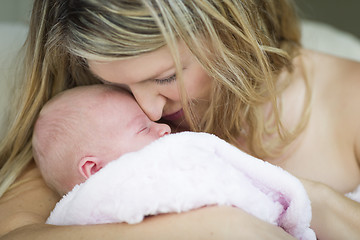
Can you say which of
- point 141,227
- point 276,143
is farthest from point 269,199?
point 276,143

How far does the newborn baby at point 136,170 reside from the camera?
921mm

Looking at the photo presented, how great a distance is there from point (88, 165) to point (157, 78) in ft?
0.83

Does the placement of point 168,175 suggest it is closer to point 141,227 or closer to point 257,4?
point 141,227

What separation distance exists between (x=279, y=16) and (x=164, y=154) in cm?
72

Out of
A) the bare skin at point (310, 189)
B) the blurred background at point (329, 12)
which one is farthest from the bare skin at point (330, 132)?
the blurred background at point (329, 12)

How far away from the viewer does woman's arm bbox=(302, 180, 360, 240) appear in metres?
1.07

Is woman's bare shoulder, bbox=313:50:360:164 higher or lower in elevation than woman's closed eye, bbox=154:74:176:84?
lower

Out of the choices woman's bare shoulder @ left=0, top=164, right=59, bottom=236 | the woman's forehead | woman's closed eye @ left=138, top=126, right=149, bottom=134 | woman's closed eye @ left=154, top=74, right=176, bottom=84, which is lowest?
woman's bare shoulder @ left=0, top=164, right=59, bottom=236

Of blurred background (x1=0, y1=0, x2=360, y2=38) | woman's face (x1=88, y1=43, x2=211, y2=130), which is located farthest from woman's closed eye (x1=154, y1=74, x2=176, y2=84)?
blurred background (x1=0, y1=0, x2=360, y2=38)

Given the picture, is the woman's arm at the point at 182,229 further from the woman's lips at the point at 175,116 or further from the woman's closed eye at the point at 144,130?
the woman's lips at the point at 175,116

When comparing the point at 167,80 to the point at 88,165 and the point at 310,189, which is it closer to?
the point at 88,165

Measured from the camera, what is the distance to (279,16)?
1487 millimetres

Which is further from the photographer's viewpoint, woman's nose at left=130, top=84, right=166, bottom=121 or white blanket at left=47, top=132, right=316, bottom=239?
woman's nose at left=130, top=84, right=166, bottom=121

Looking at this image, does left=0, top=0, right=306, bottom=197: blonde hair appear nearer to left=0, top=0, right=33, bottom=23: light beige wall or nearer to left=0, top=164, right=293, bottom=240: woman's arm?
left=0, top=164, right=293, bottom=240: woman's arm
